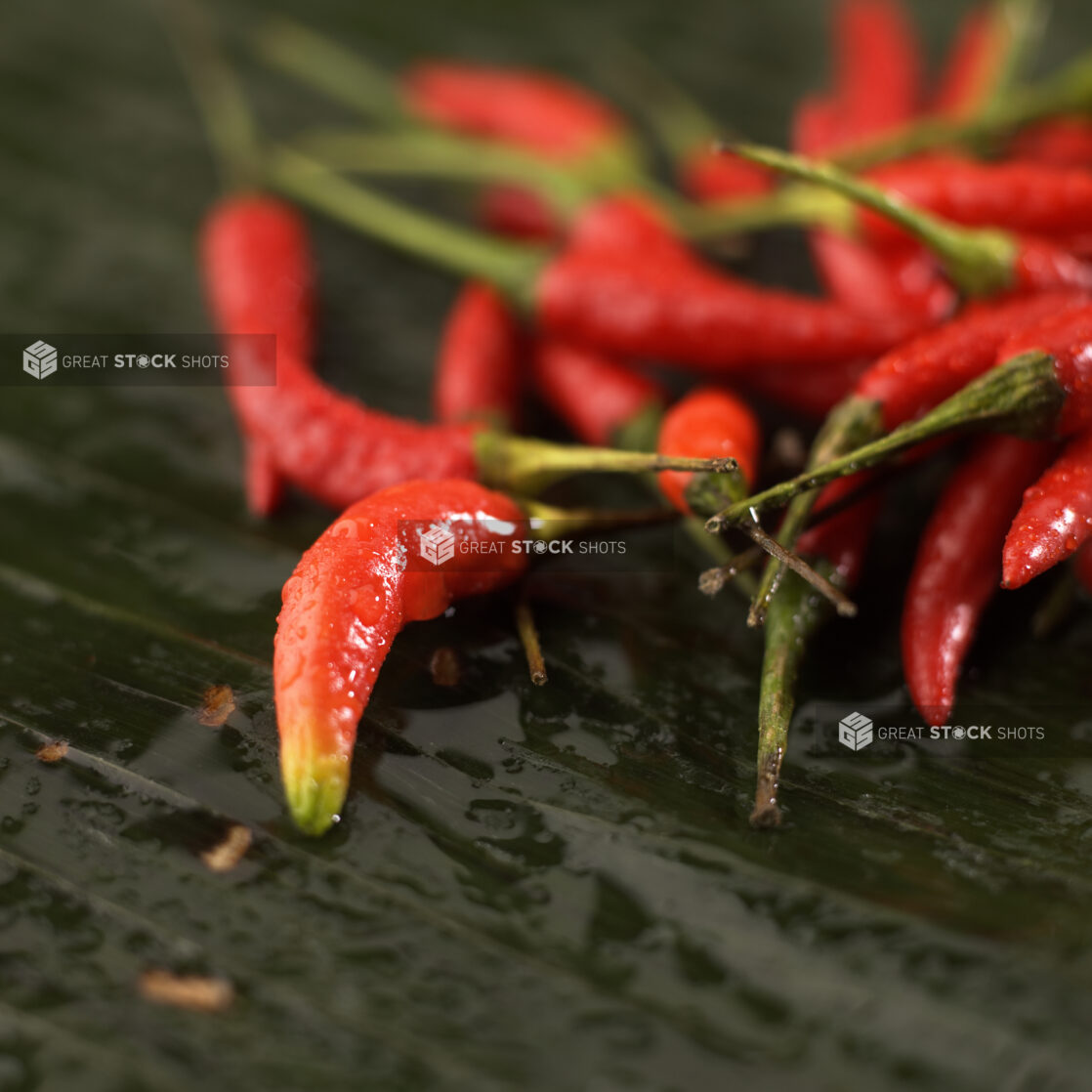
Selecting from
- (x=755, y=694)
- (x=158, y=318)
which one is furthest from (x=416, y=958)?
(x=158, y=318)

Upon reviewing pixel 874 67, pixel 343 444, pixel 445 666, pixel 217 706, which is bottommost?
pixel 217 706

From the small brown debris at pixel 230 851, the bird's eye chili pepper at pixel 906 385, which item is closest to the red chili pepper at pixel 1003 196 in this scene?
the bird's eye chili pepper at pixel 906 385

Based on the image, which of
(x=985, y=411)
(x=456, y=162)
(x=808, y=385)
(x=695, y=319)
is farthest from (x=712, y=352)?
(x=456, y=162)

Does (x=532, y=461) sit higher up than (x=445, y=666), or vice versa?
(x=532, y=461)

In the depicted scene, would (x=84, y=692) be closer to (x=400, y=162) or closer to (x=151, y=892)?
(x=151, y=892)

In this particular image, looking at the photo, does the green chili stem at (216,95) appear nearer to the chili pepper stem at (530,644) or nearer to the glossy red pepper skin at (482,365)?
the glossy red pepper skin at (482,365)
